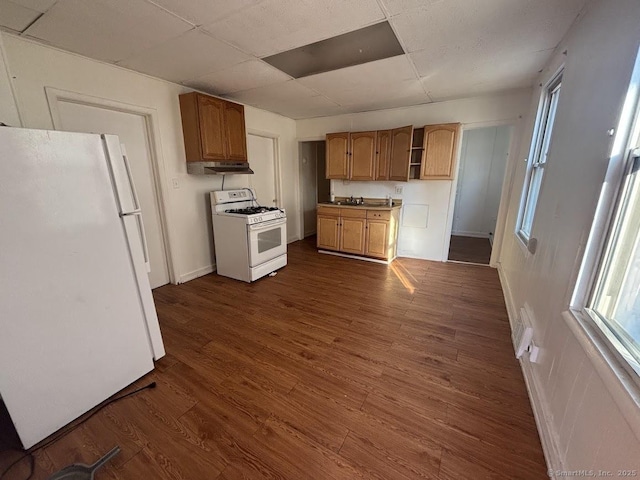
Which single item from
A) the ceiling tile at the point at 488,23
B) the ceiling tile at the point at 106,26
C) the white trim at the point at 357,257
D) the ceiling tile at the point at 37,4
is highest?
the ceiling tile at the point at 106,26

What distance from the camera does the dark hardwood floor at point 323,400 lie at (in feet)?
4.03

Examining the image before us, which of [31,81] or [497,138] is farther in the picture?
[497,138]

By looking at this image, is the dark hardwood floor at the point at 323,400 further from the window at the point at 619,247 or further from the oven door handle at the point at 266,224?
the oven door handle at the point at 266,224

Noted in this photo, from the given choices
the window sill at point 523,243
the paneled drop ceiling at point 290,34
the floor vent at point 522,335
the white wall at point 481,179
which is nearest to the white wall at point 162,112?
the paneled drop ceiling at point 290,34

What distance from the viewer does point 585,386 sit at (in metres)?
1.04

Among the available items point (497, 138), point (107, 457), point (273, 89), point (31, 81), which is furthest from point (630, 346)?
point (497, 138)

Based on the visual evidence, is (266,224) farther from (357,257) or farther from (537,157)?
(537,157)

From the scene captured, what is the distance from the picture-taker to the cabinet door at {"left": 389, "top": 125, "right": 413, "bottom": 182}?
146 inches

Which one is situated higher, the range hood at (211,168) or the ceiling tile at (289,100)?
the ceiling tile at (289,100)

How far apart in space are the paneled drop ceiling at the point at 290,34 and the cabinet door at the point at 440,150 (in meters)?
0.63

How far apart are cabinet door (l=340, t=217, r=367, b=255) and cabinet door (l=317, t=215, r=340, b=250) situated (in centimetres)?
9

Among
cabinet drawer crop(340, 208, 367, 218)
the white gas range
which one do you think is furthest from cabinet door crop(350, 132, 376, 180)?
the white gas range

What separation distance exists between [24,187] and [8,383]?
94 cm

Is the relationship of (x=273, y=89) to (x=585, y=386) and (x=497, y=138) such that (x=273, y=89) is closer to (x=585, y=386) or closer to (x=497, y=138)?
(x=585, y=386)
